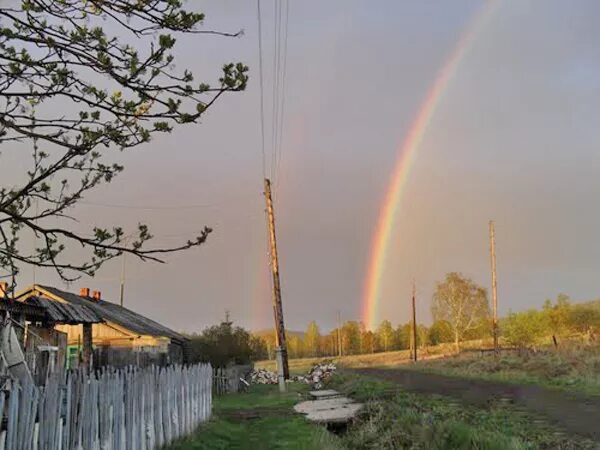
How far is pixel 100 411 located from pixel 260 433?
7.88 m

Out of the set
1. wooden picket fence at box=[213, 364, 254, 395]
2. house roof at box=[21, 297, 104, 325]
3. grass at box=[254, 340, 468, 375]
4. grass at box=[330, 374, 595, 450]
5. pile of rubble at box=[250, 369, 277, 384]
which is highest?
house roof at box=[21, 297, 104, 325]

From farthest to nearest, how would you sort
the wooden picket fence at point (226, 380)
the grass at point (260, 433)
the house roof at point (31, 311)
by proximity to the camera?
the wooden picket fence at point (226, 380), the house roof at point (31, 311), the grass at point (260, 433)

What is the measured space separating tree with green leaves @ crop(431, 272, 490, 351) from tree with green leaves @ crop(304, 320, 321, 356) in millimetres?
47427

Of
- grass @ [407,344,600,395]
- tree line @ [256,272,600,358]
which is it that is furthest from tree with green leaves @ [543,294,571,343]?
grass @ [407,344,600,395]

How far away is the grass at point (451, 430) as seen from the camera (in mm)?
10570

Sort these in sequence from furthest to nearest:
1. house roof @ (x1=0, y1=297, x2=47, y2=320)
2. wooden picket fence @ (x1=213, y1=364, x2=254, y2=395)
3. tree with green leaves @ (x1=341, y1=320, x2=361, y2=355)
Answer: tree with green leaves @ (x1=341, y1=320, x2=361, y2=355) → wooden picket fence @ (x1=213, y1=364, x2=254, y2=395) → house roof @ (x1=0, y1=297, x2=47, y2=320)

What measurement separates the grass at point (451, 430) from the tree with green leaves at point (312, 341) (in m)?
125

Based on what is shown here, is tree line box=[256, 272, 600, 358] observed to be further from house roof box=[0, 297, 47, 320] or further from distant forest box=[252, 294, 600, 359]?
house roof box=[0, 297, 47, 320]

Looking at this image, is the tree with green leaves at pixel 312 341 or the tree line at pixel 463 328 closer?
the tree line at pixel 463 328

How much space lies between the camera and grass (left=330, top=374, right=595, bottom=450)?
10.6 meters

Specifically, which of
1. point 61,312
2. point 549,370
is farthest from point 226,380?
point 61,312

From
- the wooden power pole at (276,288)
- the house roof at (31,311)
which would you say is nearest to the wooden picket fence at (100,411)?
the house roof at (31,311)

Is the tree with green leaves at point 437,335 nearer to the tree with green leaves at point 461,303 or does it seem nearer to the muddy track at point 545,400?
the tree with green leaves at point 461,303

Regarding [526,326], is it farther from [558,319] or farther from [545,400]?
[545,400]
